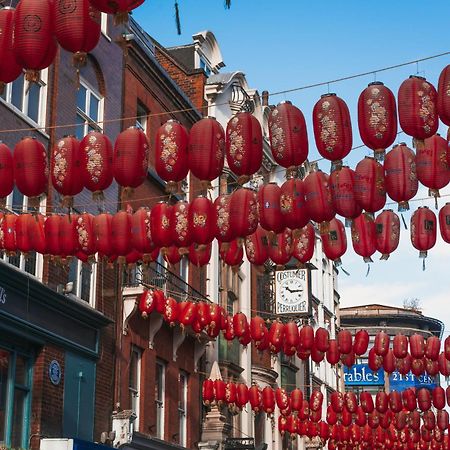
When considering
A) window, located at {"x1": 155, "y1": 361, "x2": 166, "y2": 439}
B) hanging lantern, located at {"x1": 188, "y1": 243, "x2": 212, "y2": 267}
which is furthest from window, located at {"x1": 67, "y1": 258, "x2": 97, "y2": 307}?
window, located at {"x1": 155, "y1": 361, "x2": 166, "y2": 439}

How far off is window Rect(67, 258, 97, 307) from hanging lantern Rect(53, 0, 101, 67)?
444 inches

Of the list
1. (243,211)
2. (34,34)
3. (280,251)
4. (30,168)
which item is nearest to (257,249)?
(280,251)

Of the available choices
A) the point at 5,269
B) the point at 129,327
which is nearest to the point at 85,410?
the point at 129,327

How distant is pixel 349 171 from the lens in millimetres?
15117

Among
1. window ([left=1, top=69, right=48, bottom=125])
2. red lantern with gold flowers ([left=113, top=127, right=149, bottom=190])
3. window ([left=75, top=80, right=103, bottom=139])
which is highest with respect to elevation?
window ([left=75, top=80, right=103, bottom=139])

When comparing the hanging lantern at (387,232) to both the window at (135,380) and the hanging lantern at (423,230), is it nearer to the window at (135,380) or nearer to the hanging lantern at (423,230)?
the hanging lantern at (423,230)

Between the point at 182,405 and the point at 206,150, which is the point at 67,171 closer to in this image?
the point at 206,150

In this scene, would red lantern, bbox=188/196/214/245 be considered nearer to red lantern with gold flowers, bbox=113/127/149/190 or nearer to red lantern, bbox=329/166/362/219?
red lantern with gold flowers, bbox=113/127/149/190

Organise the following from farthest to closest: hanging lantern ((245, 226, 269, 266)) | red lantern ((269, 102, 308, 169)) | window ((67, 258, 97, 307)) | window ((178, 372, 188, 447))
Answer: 1. window ((178, 372, 188, 447))
2. window ((67, 258, 97, 307))
3. hanging lantern ((245, 226, 269, 266))
4. red lantern ((269, 102, 308, 169))

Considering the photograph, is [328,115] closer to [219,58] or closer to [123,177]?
[123,177]

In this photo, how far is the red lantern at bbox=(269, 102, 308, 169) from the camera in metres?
14.4

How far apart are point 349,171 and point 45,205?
→ 9.45 meters

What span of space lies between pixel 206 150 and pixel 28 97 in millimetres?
8562

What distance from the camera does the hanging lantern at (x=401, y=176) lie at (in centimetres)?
1494
